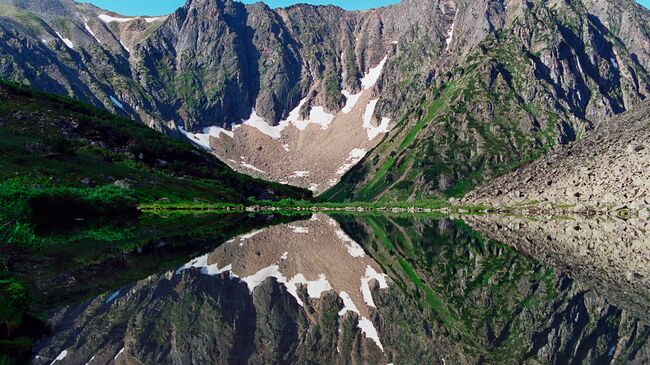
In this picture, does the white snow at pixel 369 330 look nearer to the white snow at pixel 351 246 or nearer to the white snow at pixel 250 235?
the white snow at pixel 351 246

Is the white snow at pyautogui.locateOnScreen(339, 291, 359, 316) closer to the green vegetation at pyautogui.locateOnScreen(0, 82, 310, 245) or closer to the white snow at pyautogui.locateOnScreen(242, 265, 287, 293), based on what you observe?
the white snow at pyautogui.locateOnScreen(242, 265, 287, 293)

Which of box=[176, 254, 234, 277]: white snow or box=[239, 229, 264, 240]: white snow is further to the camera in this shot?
box=[239, 229, 264, 240]: white snow

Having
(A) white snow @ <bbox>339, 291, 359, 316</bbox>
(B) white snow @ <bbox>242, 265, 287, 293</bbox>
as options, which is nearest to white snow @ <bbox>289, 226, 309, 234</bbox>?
(B) white snow @ <bbox>242, 265, 287, 293</bbox>

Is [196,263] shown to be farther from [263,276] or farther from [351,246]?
[351,246]

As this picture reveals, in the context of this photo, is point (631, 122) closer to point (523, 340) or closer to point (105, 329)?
point (523, 340)

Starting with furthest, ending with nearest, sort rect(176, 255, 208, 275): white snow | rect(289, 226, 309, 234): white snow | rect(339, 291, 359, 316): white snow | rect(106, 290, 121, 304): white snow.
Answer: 1. rect(289, 226, 309, 234): white snow
2. rect(176, 255, 208, 275): white snow
3. rect(339, 291, 359, 316): white snow
4. rect(106, 290, 121, 304): white snow

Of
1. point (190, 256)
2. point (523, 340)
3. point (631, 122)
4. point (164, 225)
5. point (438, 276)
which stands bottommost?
point (164, 225)

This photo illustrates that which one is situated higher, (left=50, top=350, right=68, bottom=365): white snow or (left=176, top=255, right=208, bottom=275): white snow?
(left=50, top=350, right=68, bottom=365): white snow

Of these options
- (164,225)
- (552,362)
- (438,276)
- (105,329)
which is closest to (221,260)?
(438,276)
